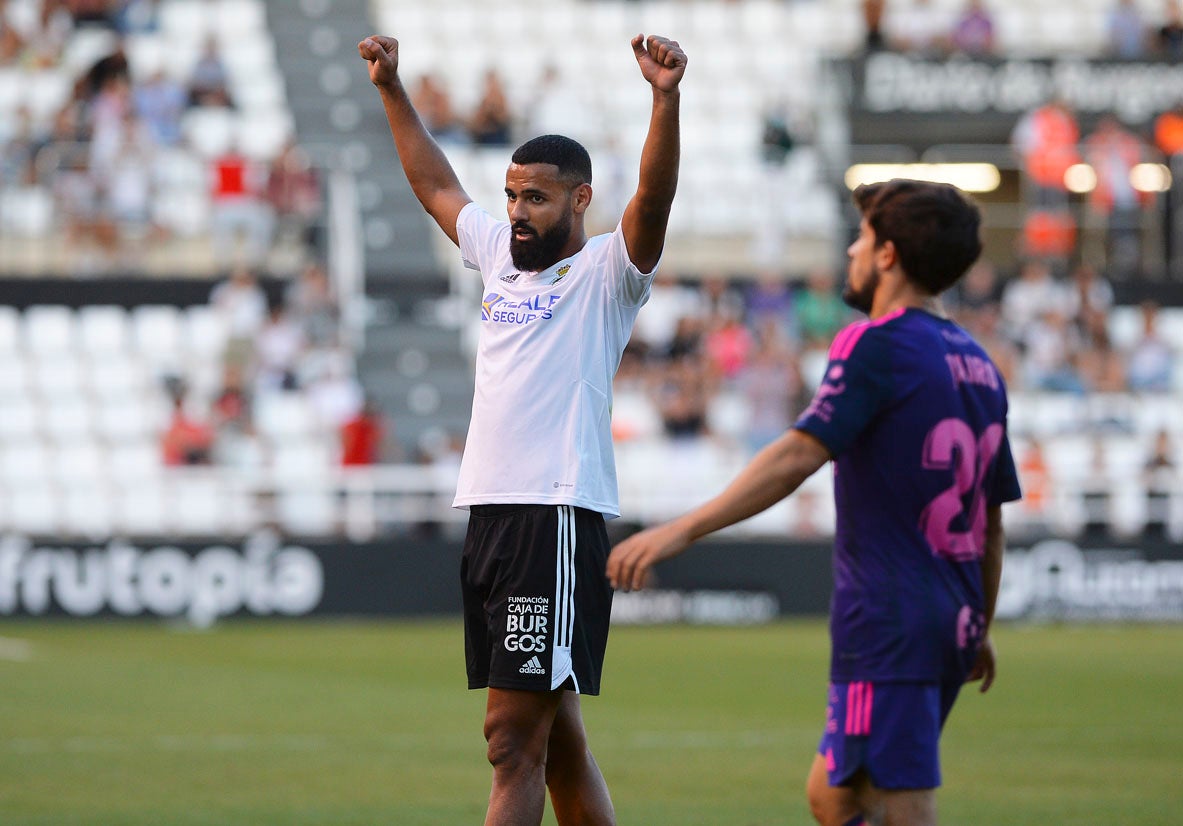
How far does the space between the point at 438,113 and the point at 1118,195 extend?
28.8 ft

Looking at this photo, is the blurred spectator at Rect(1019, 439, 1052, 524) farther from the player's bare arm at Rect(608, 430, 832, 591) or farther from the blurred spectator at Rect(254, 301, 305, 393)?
the player's bare arm at Rect(608, 430, 832, 591)

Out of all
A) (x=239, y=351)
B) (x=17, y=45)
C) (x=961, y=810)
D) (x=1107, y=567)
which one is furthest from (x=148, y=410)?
(x=961, y=810)

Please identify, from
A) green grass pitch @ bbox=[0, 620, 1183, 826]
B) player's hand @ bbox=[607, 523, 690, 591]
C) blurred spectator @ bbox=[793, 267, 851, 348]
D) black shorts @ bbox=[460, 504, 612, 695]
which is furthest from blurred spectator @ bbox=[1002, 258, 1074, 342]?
player's hand @ bbox=[607, 523, 690, 591]

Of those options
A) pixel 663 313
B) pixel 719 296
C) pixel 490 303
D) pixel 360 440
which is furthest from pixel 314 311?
pixel 490 303

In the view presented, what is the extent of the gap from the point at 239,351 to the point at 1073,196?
11459 mm

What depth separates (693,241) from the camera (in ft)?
80.0

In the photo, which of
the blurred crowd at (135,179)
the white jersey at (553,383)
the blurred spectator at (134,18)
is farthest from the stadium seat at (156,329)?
the white jersey at (553,383)

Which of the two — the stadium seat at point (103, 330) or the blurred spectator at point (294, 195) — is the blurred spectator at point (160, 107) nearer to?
the blurred spectator at point (294, 195)

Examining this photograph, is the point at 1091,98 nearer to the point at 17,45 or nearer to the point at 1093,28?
the point at 1093,28

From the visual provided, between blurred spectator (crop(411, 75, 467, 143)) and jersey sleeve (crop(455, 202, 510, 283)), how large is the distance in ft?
57.5

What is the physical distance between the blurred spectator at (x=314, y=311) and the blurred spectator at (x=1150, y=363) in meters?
9.34

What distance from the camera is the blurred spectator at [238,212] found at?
21.8m

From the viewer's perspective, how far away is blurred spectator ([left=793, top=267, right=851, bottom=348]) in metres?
21.7

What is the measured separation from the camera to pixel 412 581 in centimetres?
1883
